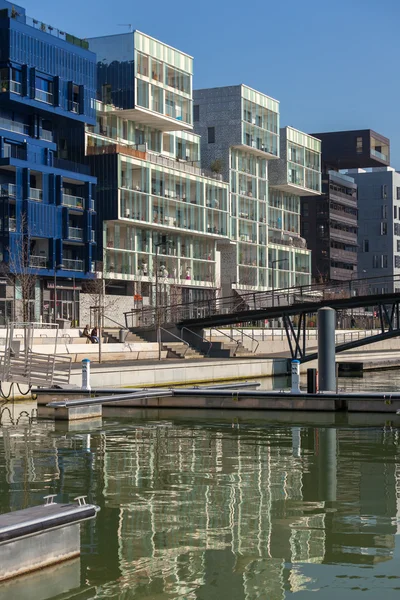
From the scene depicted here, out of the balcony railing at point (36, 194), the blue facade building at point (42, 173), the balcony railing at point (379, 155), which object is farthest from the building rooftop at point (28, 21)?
the balcony railing at point (379, 155)

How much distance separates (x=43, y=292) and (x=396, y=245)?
8749cm

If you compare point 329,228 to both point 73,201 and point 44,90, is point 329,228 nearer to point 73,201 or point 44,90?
point 73,201

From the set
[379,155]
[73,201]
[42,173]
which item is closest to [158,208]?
[73,201]

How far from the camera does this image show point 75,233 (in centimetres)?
7675

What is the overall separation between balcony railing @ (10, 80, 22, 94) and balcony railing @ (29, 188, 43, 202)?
6.89 meters

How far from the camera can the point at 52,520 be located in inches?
405

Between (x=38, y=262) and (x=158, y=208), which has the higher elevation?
(x=158, y=208)

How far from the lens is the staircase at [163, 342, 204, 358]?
5872cm

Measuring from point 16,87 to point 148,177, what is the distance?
16811mm

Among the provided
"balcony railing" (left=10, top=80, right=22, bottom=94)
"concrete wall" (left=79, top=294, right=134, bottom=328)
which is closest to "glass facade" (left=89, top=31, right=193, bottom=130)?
"balcony railing" (left=10, top=80, right=22, bottom=94)

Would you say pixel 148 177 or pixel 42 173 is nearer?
pixel 42 173

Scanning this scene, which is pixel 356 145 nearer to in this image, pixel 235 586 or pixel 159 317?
pixel 159 317

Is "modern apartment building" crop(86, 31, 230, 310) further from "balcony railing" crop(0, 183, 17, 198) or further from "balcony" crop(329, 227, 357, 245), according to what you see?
"balcony" crop(329, 227, 357, 245)

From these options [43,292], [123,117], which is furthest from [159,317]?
[123,117]
